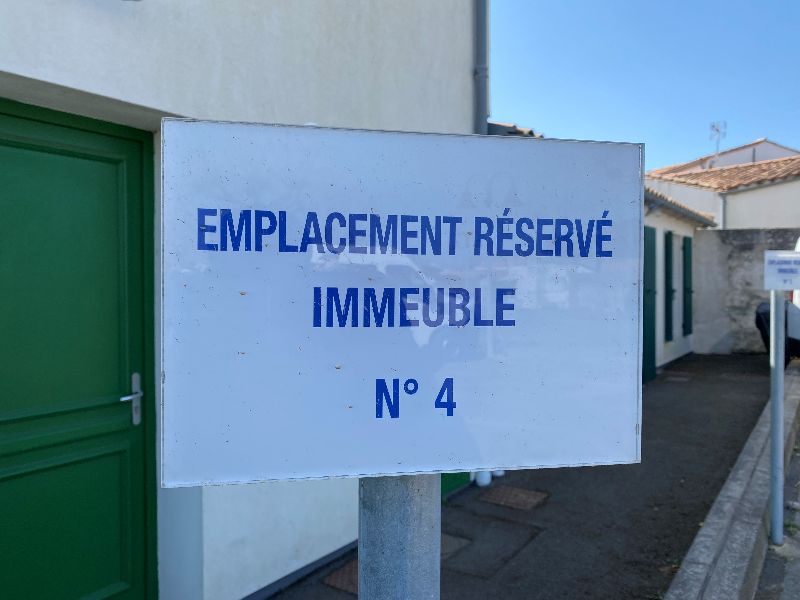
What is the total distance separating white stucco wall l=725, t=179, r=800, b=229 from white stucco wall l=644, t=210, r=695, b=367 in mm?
4263

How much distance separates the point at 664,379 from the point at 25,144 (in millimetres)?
9529

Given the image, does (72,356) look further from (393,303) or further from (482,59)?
(482,59)

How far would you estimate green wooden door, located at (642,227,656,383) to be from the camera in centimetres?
937

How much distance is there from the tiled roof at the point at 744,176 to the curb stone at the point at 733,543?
12.6 metres

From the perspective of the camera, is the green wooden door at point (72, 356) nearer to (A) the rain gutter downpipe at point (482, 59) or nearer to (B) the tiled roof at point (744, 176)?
(A) the rain gutter downpipe at point (482, 59)

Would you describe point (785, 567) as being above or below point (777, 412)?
below

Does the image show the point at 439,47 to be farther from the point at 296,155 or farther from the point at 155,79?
the point at 296,155

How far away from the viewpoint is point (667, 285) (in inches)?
430

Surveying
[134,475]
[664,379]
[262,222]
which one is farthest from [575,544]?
[664,379]

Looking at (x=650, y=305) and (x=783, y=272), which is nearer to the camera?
(x=783, y=272)

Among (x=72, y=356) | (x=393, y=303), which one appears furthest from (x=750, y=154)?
(x=393, y=303)

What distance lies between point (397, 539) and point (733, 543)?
9.71 feet

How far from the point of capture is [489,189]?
1.44 metres

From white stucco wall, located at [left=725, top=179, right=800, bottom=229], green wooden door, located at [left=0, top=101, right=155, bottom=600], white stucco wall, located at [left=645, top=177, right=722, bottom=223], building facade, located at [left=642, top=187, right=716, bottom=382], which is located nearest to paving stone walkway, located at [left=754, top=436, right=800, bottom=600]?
green wooden door, located at [left=0, top=101, right=155, bottom=600]
